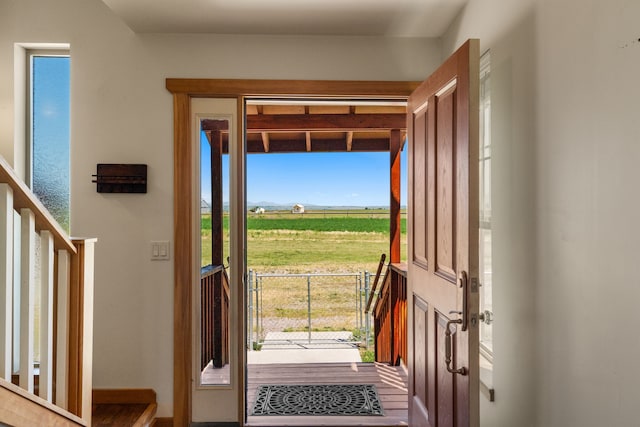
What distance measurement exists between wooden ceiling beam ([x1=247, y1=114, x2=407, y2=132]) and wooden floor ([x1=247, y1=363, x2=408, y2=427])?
2400mm

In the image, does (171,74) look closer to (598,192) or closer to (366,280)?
(598,192)

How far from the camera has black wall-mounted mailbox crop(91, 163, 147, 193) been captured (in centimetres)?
265

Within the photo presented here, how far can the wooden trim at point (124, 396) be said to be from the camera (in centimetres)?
266

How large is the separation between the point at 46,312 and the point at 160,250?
998 mm

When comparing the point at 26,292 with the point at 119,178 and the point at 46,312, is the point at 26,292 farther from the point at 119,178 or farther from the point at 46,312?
the point at 119,178

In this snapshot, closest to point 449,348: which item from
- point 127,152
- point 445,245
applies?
point 445,245

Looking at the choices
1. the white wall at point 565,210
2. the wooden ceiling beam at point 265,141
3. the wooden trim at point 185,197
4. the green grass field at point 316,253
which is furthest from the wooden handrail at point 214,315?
the green grass field at point 316,253

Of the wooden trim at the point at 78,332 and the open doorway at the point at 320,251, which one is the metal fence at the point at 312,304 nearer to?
the open doorway at the point at 320,251

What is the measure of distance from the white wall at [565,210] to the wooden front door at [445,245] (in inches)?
8.3

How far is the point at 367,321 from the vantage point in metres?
5.38

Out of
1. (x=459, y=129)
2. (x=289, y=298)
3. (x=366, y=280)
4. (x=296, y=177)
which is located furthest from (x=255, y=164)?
(x=459, y=129)

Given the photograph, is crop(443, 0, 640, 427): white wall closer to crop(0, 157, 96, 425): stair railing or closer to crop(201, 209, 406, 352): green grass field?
crop(0, 157, 96, 425): stair railing

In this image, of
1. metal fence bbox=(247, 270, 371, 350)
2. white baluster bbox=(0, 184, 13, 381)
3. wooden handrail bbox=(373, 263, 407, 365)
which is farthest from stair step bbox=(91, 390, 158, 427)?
metal fence bbox=(247, 270, 371, 350)

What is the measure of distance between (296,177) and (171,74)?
21.0 feet
